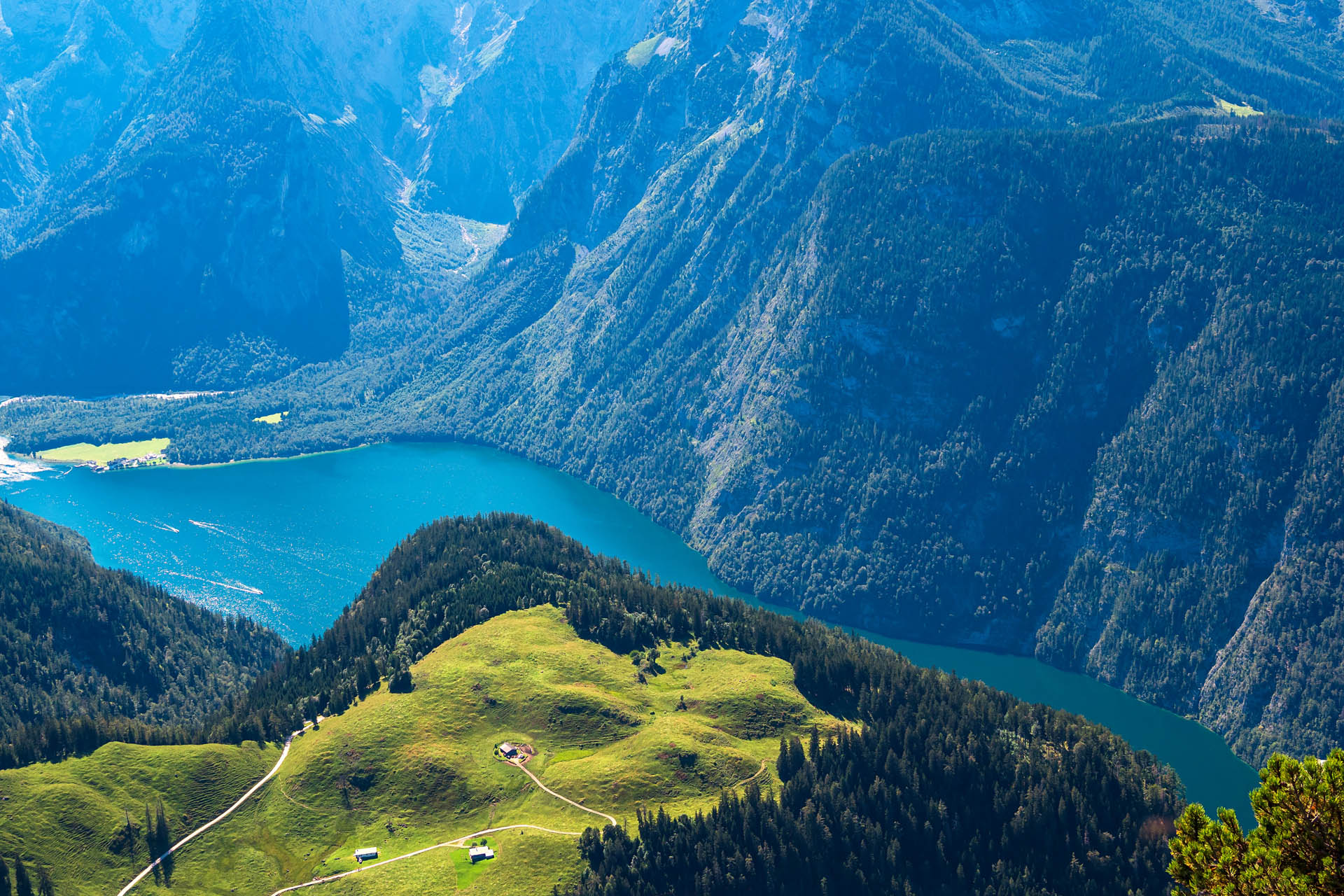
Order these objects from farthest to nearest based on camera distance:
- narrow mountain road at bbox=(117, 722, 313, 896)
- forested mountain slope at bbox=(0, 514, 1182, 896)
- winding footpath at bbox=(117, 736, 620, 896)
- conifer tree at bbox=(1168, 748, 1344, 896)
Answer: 1. forested mountain slope at bbox=(0, 514, 1182, 896)
2. winding footpath at bbox=(117, 736, 620, 896)
3. narrow mountain road at bbox=(117, 722, 313, 896)
4. conifer tree at bbox=(1168, 748, 1344, 896)

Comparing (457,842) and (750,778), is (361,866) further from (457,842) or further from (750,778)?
(750,778)

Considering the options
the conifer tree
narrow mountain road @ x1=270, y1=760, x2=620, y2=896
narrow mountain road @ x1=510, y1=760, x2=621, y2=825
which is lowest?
the conifer tree

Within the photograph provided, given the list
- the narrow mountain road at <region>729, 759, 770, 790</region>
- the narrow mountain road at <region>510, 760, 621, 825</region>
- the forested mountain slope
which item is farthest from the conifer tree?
the narrow mountain road at <region>729, 759, 770, 790</region>

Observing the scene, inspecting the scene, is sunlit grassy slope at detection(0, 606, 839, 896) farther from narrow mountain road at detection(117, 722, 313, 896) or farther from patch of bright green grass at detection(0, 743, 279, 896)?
narrow mountain road at detection(117, 722, 313, 896)

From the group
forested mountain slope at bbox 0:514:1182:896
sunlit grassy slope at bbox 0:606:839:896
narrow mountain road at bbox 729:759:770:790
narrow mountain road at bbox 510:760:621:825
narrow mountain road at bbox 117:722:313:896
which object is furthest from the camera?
narrow mountain road at bbox 729:759:770:790

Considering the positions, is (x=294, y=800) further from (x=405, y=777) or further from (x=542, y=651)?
(x=542, y=651)

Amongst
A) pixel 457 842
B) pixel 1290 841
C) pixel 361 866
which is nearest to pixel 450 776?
pixel 457 842

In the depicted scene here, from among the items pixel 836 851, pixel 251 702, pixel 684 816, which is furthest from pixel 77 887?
pixel 836 851
